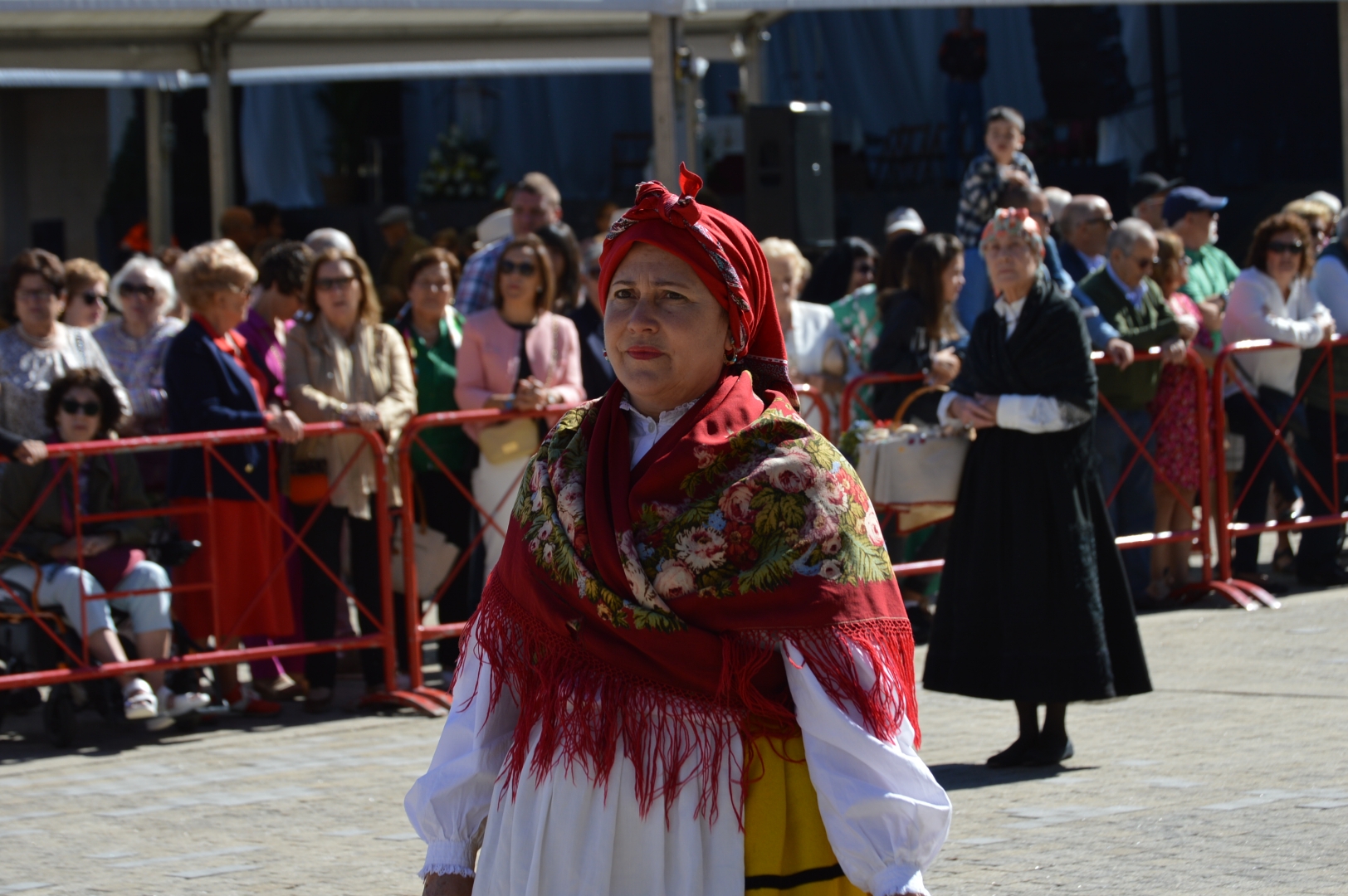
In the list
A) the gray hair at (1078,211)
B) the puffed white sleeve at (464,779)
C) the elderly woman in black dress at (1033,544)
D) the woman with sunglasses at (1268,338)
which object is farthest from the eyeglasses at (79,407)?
the woman with sunglasses at (1268,338)

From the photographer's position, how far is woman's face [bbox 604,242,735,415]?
266cm

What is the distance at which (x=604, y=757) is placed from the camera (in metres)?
2.61

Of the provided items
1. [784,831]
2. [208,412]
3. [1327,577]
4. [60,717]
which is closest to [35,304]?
[208,412]

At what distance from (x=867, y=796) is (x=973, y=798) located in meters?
3.11

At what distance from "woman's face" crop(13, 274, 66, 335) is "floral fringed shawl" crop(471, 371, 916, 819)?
548 cm

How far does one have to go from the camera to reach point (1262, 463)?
29.9 ft

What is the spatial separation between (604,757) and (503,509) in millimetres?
5136

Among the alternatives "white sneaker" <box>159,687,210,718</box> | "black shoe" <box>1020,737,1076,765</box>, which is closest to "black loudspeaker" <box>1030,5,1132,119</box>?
"black shoe" <box>1020,737,1076,765</box>

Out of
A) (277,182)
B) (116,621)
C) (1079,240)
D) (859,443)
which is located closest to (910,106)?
(277,182)

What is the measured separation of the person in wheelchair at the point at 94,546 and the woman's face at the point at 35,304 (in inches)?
24.0

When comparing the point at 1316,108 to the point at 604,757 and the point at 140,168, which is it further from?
the point at 604,757

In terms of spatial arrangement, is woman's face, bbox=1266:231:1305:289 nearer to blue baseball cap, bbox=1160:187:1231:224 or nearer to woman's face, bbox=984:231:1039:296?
blue baseball cap, bbox=1160:187:1231:224

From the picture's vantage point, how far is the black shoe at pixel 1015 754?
5871 millimetres

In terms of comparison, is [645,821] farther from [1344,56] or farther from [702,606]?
[1344,56]
